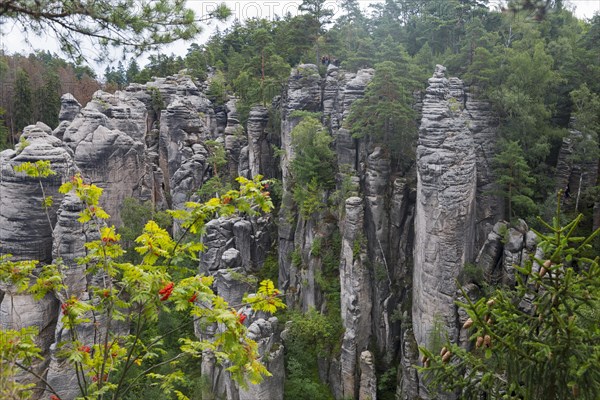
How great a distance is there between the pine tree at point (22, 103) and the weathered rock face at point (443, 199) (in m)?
34.3

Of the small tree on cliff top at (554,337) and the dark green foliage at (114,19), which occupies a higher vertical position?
the dark green foliage at (114,19)

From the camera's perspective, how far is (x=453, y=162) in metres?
15.2

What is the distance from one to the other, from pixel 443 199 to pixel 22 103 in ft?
118

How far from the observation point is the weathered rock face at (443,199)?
15.3 metres

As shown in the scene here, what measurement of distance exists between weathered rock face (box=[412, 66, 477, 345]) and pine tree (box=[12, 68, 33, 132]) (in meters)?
34.3

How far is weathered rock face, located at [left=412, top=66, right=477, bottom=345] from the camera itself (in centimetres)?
1526

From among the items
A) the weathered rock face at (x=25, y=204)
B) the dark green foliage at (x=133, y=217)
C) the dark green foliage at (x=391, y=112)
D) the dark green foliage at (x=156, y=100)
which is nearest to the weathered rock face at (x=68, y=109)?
the dark green foliage at (x=156, y=100)

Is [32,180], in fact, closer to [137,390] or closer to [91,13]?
[137,390]

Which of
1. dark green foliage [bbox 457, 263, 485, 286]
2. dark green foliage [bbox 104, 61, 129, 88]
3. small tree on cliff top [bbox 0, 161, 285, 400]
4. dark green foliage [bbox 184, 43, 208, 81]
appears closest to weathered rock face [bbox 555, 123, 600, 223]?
dark green foliage [bbox 457, 263, 485, 286]

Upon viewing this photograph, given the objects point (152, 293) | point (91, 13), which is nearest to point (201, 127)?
point (91, 13)

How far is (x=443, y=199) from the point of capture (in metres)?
15.3

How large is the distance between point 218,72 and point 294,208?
64.7 ft

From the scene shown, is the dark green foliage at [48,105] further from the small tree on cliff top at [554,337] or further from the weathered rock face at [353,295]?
the small tree on cliff top at [554,337]

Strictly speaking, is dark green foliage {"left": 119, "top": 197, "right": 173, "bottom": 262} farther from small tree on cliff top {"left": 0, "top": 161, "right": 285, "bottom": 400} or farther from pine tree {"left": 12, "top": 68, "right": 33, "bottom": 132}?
pine tree {"left": 12, "top": 68, "right": 33, "bottom": 132}
